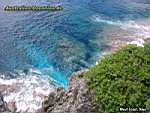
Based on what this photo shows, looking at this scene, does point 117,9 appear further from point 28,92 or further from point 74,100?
point 74,100

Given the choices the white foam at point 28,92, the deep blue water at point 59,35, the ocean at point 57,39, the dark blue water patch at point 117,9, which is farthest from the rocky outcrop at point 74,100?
the dark blue water patch at point 117,9

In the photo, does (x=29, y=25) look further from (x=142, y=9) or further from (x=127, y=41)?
(x=142, y=9)

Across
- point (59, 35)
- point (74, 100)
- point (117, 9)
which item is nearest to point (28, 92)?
point (74, 100)

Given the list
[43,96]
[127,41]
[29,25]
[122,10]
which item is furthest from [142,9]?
[43,96]

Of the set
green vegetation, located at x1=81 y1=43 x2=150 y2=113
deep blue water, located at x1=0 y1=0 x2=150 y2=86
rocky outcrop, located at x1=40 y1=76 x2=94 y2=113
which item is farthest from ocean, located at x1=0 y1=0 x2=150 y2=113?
green vegetation, located at x1=81 y1=43 x2=150 y2=113

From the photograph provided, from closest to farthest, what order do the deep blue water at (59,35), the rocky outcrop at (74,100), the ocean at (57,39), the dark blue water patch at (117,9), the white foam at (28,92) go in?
the rocky outcrop at (74,100) → the white foam at (28,92) → the ocean at (57,39) → the deep blue water at (59,35) → the dark blue water patch at (117,9)

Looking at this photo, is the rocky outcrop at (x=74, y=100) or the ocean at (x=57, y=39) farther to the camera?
the ocean at (x=57, y=39)

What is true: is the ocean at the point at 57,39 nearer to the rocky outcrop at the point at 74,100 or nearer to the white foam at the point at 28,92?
the white foam at the point at 28,92

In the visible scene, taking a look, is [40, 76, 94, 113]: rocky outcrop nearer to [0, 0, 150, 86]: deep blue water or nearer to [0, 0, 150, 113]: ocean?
[0, 0, 150, 113]: ocean

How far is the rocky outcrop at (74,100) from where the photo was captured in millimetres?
11633

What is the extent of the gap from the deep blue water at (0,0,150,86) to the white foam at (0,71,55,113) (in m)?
1.58

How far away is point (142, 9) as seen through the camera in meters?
30.6

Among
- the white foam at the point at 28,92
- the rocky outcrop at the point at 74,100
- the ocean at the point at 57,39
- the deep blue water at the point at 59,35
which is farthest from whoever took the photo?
the deep blue water at the point at 59,35

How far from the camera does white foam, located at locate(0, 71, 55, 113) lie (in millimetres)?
16984
